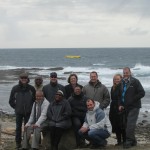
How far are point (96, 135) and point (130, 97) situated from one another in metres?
1.23

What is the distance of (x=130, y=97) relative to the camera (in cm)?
945

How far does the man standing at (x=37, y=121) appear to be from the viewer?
9570mm

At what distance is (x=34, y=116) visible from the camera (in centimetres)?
977

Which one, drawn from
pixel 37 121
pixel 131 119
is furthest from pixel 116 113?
pixel 37 121

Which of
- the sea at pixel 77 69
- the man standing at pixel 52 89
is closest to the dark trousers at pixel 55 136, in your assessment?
the man standing at pixel 52 89

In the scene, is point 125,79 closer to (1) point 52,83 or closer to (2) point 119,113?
(2) point 119,113

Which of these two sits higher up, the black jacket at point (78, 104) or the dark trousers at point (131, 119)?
the black jacket at point (78, 104)

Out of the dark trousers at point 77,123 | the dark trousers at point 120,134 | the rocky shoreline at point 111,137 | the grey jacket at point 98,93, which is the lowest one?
the rocky shoreline at point 111,137

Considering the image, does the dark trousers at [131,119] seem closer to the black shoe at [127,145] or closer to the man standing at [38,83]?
the black shoe at [127,145]

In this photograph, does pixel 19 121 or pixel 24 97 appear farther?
pixel 19 121

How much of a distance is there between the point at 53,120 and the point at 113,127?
1.60 meters

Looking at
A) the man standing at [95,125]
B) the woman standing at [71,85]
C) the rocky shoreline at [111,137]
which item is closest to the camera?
the man standing at [95,125]

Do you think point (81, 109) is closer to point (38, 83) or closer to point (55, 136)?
point (55, 136)

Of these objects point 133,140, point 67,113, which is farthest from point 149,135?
point 67,113
